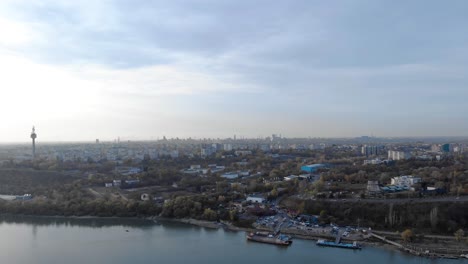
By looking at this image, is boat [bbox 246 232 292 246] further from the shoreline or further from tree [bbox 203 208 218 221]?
tree [bbox 203 208 218 221]

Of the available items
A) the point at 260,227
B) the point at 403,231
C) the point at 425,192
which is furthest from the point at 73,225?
the point at 425,192

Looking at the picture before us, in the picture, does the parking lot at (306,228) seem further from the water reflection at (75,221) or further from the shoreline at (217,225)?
the water reflection at (75,221)

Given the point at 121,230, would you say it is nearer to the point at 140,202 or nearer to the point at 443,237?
the point at 140,202

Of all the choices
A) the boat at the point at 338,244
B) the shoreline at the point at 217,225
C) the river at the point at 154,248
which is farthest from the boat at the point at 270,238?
the boat at the point at 338,244

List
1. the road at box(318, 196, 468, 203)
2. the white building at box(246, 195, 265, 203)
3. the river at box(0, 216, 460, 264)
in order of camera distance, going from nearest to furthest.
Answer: the river at box(0, 216, 460, 264)
the road at box(318, 196, 468, 203)
the white building at box(246, 195, 265, 203)

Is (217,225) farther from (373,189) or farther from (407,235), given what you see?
(373,189)

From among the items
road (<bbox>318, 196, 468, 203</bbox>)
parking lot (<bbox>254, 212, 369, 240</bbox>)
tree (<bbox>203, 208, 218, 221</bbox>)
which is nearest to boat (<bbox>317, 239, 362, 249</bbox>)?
parking lot (<bbox>254, 212, 369, 240</bbox>)

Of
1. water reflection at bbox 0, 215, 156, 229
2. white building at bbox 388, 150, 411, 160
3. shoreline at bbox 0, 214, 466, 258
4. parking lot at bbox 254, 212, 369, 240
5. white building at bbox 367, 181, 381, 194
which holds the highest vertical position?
white building at bbox 388, 150, 411, 160

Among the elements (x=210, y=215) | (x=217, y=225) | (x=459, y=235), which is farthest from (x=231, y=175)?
(x=459, y=235)
